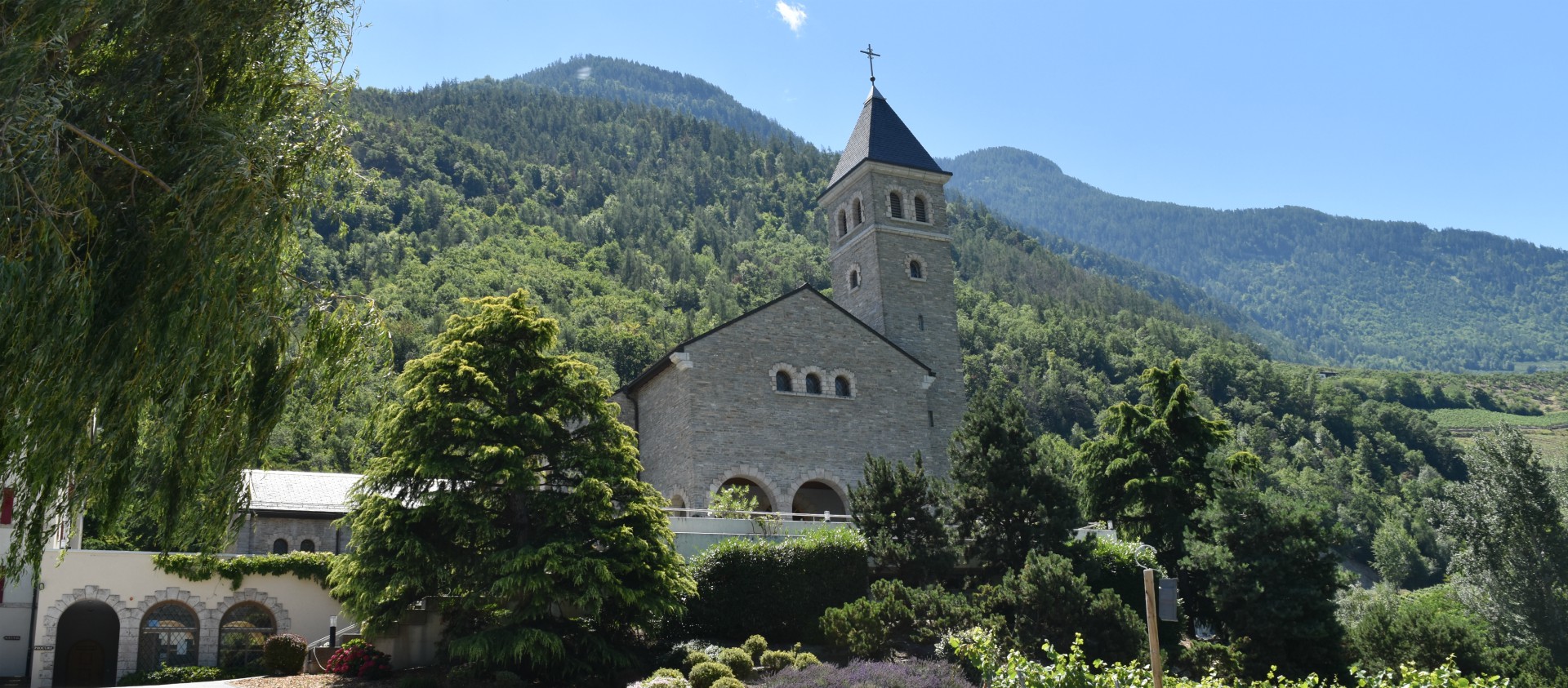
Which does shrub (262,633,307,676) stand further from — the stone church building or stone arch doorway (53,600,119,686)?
the stone church building

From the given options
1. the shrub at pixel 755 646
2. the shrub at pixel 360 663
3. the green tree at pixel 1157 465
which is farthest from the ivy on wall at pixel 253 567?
the green tree at pixel 1157 465

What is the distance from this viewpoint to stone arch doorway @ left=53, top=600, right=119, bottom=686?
1112 inches

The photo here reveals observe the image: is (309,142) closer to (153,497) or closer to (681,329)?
(153,497)

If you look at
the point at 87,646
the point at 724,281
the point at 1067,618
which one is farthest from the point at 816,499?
the point at 724,281

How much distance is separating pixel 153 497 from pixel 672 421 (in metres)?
22.8

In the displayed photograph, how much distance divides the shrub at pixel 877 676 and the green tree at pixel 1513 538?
69.4ft

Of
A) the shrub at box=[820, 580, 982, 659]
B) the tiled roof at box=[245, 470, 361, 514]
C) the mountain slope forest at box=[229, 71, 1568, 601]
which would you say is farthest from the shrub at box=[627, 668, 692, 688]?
the mountain slope forest at box=[229, 71, 1568, 601]

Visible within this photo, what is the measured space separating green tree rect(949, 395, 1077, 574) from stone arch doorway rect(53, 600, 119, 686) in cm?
2154

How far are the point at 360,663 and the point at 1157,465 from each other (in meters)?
21.4

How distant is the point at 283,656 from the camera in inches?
991

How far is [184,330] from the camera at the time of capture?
34.0ft

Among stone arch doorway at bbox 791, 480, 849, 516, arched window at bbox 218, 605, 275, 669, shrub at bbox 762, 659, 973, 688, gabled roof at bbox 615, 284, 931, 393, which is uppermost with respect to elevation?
gabled roof at bbox 615, 284, 931, 393

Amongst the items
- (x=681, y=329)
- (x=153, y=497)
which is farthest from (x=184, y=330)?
(x=681, y=329)

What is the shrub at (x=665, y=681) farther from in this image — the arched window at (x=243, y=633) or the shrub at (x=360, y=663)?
the arched window at (x=243, y=633)
